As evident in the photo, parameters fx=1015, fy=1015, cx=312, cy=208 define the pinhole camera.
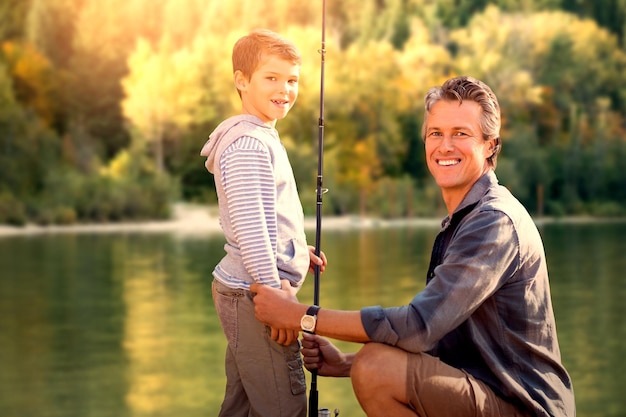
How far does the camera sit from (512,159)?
1884 centimetres

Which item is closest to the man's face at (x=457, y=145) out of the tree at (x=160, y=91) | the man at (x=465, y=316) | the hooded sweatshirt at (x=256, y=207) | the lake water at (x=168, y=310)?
the man at (x=465, y=316)

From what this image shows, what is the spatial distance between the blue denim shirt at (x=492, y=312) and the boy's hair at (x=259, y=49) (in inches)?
20.1

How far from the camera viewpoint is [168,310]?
38.6ft

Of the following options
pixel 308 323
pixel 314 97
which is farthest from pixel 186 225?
pixel 308 323

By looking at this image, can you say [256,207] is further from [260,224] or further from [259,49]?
[259,49]

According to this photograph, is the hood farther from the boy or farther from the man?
the man

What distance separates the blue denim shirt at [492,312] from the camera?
189cm

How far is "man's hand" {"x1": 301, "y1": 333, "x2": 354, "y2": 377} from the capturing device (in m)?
2.17

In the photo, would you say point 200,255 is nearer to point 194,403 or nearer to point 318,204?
point 194,403

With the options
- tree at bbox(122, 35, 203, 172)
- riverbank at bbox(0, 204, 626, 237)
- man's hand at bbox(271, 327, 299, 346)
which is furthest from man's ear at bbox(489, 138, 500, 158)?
tree at bbox(122, 35, 203, 172)

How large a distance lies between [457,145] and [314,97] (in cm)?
1596

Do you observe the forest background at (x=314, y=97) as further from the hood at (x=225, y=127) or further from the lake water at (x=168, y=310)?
the hood at (x=225, y=127)

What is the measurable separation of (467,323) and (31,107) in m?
16.2

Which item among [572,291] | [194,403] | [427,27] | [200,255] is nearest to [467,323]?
[194,403]
